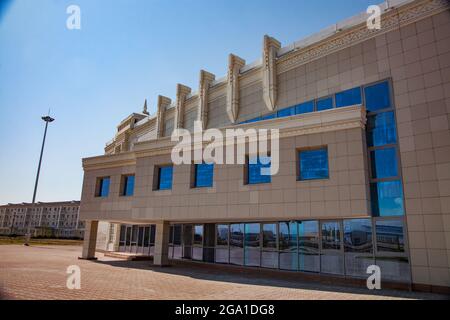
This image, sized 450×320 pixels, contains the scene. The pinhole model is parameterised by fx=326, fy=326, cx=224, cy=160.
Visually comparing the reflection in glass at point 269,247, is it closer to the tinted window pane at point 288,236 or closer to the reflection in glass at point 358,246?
the tinted window pane at point 288,236

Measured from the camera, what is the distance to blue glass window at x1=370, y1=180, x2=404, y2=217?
1598 centimetres

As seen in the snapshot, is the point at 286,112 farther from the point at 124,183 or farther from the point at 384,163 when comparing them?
the point at 124,183

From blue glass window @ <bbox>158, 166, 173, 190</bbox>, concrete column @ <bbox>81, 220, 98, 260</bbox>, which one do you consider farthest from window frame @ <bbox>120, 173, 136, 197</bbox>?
concrete column @ <bbox>81, 220, 98, 260</bbox>

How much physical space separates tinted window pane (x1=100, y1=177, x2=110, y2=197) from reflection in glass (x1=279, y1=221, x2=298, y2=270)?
1437 cm

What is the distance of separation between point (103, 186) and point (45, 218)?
437ft

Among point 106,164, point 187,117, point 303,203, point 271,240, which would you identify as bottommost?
point 271,240

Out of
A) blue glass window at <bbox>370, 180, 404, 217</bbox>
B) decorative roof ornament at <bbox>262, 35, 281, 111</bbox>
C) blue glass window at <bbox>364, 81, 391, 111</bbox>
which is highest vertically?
decorative roof ornament at <bbox>262, 35, 281, 111</bbox>

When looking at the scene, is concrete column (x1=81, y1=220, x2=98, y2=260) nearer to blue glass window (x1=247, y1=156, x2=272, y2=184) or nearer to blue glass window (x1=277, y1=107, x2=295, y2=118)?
blue glass window (x1=247, y1=156, x2=272, y2=184)

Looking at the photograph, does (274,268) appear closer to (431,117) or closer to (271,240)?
(271,240)

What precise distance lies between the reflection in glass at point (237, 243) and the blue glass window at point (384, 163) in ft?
32.1

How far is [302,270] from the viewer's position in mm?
19016
